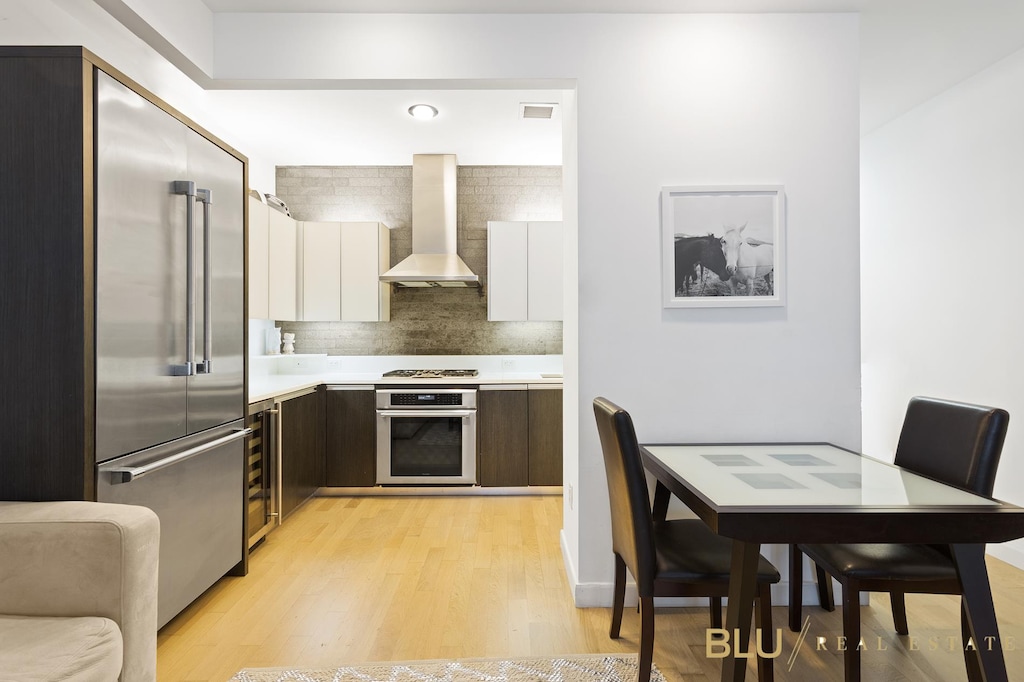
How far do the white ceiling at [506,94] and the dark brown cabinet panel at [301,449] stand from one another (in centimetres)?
185

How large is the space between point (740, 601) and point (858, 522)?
38 cm

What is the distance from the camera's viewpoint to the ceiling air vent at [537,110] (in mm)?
3537

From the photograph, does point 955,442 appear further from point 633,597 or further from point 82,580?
point 82,580

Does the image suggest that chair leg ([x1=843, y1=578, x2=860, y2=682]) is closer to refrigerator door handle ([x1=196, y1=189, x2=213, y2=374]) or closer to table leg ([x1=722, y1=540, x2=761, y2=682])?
table leg ([x1=722, y1=540, x2=761, y2=682])

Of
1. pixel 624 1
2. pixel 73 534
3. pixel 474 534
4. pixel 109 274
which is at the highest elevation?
pixel 624 1

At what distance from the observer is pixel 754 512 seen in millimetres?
1529

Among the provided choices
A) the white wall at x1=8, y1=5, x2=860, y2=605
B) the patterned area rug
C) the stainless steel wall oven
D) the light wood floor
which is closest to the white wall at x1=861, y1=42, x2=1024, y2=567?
the light wood floor

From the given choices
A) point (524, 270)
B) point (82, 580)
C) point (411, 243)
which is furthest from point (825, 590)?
point (411, 243)

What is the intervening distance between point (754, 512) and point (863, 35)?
2.52 m

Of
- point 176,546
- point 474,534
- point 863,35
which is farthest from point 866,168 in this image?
point 176,546

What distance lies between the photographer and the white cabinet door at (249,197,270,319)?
3.95 meters

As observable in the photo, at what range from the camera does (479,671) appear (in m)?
2.02

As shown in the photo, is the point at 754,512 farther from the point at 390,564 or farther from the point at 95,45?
the point at 95,45

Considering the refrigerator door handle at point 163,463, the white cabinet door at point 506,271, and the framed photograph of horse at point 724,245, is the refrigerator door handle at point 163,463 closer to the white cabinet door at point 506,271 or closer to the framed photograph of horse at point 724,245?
the framed photograph of horse at point 724,245
